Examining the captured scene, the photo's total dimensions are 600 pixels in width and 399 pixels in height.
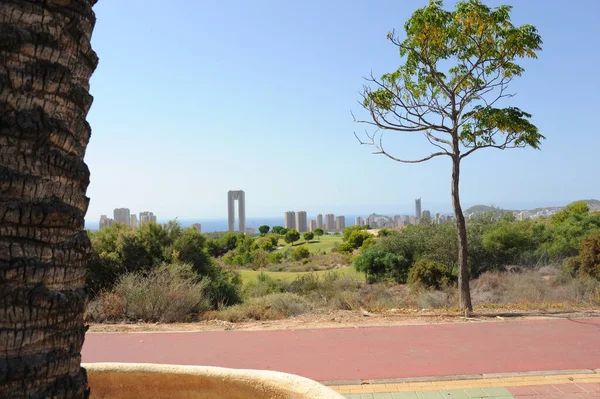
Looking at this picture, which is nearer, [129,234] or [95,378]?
[95,378]

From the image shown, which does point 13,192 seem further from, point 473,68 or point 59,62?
point 473,68

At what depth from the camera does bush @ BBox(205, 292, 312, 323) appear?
35.3 ft

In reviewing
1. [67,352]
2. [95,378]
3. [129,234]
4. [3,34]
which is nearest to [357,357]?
[95,378]

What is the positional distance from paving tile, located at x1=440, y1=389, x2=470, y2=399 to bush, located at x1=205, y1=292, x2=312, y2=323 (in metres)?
5.78

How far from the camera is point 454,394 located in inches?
214

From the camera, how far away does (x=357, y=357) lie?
23.5 ft

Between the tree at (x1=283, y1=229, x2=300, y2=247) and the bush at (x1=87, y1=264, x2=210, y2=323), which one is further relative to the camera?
the tree at (x1=283, y1=229, x2=300, y2=247)

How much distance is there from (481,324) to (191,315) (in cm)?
590

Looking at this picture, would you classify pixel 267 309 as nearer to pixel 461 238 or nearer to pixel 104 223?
pixel 461 238

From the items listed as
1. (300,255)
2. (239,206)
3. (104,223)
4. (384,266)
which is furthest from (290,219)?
(384,266)

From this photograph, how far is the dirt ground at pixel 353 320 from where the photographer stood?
955 centimetres

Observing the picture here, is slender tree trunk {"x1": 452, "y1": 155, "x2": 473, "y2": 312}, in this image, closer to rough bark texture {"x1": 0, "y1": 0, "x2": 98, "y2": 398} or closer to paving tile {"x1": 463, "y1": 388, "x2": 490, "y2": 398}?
paving tile {"x1": 463, "y1": 388, "x2": 490, "y2": 398}

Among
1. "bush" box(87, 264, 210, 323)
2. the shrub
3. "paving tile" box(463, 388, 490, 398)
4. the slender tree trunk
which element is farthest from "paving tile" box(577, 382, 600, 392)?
the shrub

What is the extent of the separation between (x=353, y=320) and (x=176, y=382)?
7506mm
